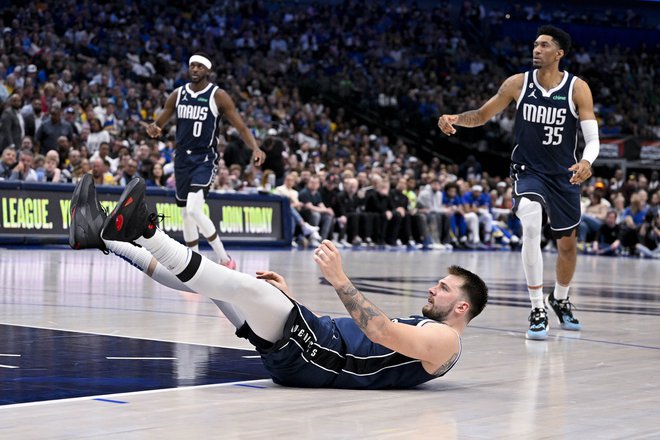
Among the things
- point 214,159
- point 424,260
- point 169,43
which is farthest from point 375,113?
point 214,159

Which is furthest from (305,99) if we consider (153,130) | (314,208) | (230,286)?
(230,286)

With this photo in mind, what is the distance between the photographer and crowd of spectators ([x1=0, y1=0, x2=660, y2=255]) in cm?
2014

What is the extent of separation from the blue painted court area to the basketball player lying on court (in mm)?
457

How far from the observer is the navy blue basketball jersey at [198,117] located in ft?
41.1

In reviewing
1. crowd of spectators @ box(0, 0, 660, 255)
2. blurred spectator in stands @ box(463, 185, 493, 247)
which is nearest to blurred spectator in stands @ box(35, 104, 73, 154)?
crowd of spectators @ box(0, 0, 660, 255)

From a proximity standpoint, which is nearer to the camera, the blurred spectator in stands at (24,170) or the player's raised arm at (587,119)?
the player's raised arm at (587,119)

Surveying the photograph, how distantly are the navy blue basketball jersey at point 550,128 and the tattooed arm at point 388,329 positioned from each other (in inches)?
131

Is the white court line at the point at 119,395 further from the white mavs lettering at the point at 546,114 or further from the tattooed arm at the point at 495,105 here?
the white mavs lettering at the point at 546,114

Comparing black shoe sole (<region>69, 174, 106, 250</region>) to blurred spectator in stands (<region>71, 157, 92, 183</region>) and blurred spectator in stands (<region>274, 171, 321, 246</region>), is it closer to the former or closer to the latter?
blurred spectator in stands (<region>71, 157, 92, 183</region>)

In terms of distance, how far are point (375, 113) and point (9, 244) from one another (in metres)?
17.3

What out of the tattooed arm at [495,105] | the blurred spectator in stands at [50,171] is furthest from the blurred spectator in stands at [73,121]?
the tattooed arm at [495,105]

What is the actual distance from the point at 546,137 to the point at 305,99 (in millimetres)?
23172

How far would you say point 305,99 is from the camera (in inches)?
1216

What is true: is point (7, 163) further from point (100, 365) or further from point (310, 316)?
point (310, 316)
